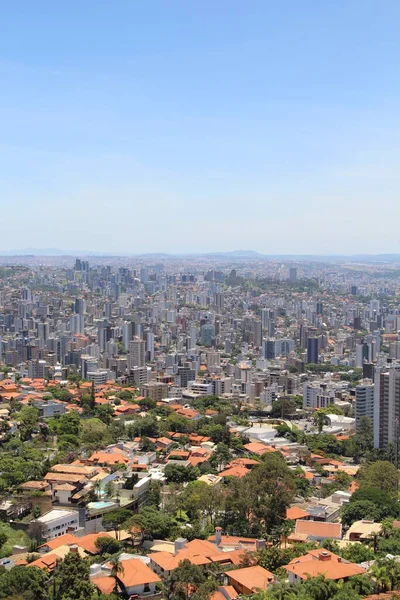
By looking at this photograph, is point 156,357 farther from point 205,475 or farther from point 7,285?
point 7,285

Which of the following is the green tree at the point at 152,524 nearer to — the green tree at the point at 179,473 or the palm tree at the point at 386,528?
the green tree at the point at 179,473

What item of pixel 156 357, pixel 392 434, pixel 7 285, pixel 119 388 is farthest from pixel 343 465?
pixel 7 285

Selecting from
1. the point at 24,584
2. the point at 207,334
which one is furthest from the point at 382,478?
the point at 207,334

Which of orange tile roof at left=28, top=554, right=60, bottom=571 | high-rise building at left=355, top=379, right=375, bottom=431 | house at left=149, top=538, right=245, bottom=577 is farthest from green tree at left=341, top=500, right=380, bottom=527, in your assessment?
high-rise building at left=355, top=379, right=375, bottom=431

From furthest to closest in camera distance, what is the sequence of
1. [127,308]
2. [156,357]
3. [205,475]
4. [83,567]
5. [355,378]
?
1. [127,308]
2. [156,357]
3. [355,378]
4. [205,475]
5. [83,567]

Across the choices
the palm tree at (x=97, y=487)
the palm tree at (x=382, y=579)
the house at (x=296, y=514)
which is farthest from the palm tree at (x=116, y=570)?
the palm tree at (x=97, y=487)

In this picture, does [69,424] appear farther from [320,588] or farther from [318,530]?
[320,588]

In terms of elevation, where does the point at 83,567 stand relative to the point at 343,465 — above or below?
above
